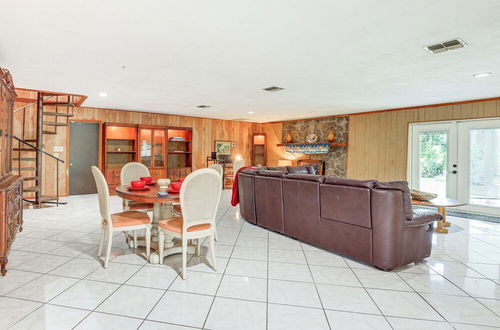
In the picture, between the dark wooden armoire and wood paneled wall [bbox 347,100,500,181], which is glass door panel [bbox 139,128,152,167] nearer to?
the dark wooden armoire

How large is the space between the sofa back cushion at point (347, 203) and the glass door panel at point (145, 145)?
5.70 m

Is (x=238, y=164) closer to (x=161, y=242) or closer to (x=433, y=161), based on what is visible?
(x=433, y=161)

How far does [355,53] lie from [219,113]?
521 centimetres

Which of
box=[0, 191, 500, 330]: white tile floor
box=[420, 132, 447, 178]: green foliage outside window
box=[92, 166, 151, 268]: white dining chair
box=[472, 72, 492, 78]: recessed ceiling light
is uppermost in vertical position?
box=[472, 72, 492, 78]: recessed ceiling light

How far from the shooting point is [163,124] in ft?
26.6

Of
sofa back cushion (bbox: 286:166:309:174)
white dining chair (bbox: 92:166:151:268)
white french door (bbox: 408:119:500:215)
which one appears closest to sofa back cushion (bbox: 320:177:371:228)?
white dining chair (bbox: 92:166:151:268)

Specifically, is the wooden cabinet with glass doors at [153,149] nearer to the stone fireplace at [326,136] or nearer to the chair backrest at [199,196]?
the stone fireplace at [326,136]

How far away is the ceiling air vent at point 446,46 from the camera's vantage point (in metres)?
2.89

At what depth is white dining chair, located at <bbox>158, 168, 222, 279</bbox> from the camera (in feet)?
8.16

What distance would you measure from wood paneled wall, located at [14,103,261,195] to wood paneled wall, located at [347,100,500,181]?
12.1 ft

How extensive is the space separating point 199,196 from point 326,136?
654cm

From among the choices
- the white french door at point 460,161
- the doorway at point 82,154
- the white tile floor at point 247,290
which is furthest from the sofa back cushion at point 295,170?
the doorway at point 82,154

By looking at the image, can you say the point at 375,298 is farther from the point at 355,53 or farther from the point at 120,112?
the point at 120,112

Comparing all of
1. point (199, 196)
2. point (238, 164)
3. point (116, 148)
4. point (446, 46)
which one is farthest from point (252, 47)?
point (238, 164)
